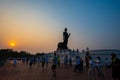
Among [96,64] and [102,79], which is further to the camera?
[96,64]

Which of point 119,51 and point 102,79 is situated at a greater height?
point 119,51

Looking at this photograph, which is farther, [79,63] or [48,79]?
[79,63]

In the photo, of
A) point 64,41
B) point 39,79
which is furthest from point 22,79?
point 64,41

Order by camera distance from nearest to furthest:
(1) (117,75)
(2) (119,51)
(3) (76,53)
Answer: (1) (117,75) → (2) (119,51) → (3) (76,53)

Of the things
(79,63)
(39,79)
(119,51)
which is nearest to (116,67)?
(39,79)

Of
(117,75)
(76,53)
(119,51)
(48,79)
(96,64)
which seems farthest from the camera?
(76,53)

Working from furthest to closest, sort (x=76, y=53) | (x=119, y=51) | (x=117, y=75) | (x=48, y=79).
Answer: (x=76, y=53) → (x=119, y=51) → (x=48, y=79) → (x=117, y=75)

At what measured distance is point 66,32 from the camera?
42.2m

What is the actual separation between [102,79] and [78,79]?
68.0 inches

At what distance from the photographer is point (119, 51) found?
31.1 metres

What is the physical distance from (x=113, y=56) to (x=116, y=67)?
0.58 m

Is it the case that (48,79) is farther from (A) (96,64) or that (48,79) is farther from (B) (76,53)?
(B) (76,53)

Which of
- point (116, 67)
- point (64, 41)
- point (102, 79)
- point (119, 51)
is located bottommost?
point (102, 79)

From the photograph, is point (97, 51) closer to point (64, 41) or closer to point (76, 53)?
point (76, 53)
